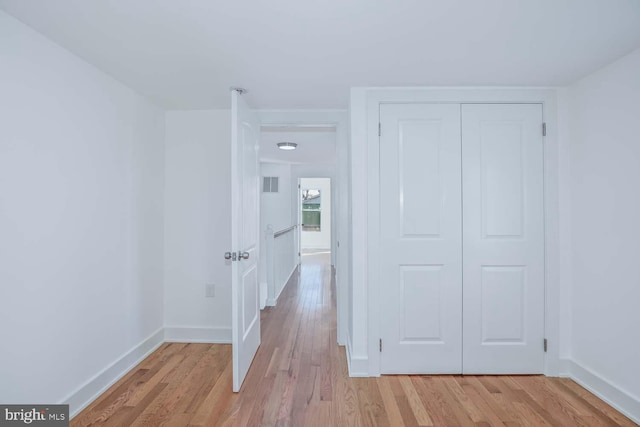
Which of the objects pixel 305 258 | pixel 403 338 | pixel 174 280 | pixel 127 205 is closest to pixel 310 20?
pixel 127 205

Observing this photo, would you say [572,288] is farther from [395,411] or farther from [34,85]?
[34,85]

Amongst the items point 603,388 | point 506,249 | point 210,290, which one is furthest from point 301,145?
point 603,388

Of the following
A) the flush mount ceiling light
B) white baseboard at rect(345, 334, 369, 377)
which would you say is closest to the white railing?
the flush mount ceiling light

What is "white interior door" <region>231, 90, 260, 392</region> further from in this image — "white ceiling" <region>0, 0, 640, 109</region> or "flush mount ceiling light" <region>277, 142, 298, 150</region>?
"flush mount ceiling light" <region>277, 142, 298, 150</region>

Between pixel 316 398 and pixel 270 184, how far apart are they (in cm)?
493

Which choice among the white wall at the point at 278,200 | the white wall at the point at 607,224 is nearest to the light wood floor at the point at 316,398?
the white wall at the point at 607,224

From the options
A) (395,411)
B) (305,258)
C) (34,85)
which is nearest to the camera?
(34,85)

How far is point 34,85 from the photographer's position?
5.53 feet

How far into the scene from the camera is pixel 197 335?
303 cm

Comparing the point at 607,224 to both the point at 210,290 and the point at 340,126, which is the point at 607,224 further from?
the point at 210,290

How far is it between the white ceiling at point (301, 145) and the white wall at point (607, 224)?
6.76ft

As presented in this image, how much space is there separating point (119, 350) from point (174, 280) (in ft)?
2.54

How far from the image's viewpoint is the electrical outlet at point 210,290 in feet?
9.95

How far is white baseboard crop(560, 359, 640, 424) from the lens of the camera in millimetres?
1894
